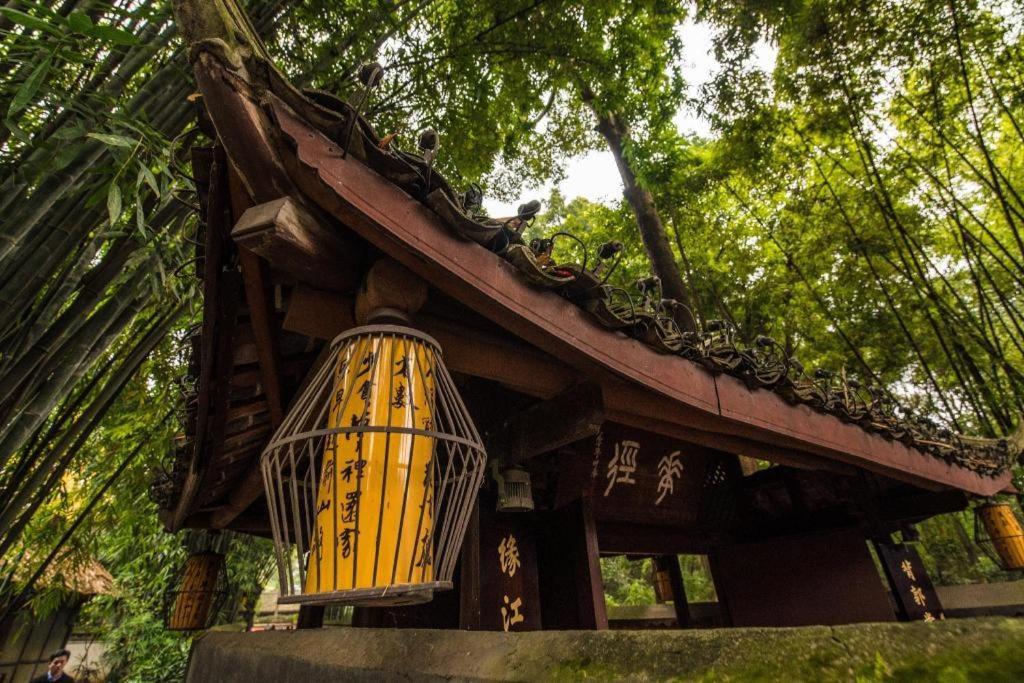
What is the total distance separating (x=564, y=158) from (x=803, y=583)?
7435 mm

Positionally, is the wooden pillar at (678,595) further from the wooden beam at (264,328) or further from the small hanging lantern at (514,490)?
the wooden beam at (264,328)

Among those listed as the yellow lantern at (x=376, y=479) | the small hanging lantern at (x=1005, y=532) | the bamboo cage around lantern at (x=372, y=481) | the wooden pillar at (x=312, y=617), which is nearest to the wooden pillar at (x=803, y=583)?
the small hanging lantern at (x=1005, y=532)

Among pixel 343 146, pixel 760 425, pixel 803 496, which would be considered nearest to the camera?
pixel 343 146

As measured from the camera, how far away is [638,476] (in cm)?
342

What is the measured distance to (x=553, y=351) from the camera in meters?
2.02

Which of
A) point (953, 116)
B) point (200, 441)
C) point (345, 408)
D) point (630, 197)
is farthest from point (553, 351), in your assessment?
point (953, 116)

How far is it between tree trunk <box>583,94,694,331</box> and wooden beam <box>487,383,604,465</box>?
293cm

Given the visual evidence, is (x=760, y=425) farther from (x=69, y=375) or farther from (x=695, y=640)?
(x=69, y=375)

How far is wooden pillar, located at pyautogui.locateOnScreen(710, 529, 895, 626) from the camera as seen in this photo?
400 centimetres

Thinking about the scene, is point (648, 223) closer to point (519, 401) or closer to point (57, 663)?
point (519, 401)

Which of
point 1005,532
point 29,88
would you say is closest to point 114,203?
point 29,88

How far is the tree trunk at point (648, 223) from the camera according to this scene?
228 inches

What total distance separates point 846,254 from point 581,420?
28.9 ft

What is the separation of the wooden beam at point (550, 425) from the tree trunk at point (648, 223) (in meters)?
2.93
